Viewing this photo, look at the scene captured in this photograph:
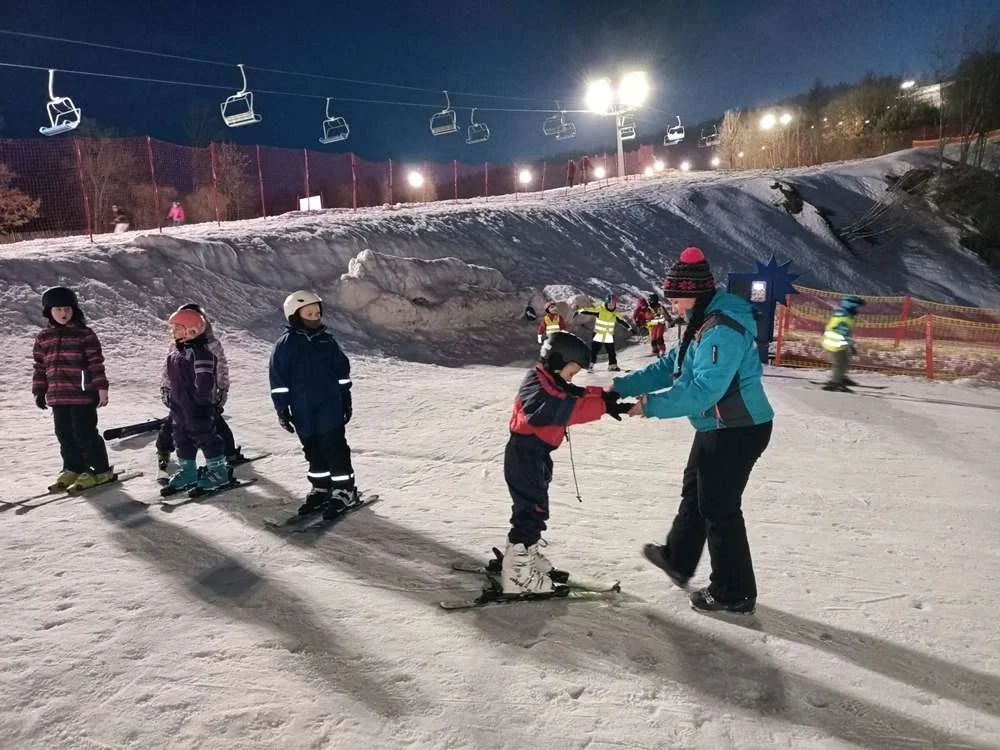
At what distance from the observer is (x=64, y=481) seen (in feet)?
17.7

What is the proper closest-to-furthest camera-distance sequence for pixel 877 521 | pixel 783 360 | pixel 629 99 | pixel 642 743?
1. pixel 642 743
2. pixel 877 521
3. pixel 783 360
4. pixel 629 99

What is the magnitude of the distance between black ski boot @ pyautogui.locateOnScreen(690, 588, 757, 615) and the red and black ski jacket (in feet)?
4.04

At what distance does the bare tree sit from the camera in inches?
779

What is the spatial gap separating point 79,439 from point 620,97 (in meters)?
39.5

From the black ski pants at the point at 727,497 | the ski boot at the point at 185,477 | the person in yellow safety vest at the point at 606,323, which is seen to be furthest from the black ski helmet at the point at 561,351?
the person in yellow safety vest at the point at 606,323

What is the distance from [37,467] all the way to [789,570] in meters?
6.83

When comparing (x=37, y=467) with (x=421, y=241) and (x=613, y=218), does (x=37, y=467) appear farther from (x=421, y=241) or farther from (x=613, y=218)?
(x=613, y=218)

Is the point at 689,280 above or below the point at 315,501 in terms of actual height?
above

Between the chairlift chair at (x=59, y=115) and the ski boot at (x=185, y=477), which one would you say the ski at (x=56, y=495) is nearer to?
the ski boot at (x=185, y=477)

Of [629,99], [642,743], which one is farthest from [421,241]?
[629,99]

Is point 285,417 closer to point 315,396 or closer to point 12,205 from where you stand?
point 315,396

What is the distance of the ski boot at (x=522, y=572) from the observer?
340 cm

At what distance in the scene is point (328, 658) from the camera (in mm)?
2893

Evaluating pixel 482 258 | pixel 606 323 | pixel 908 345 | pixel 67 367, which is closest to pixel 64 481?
pixel 67 367
